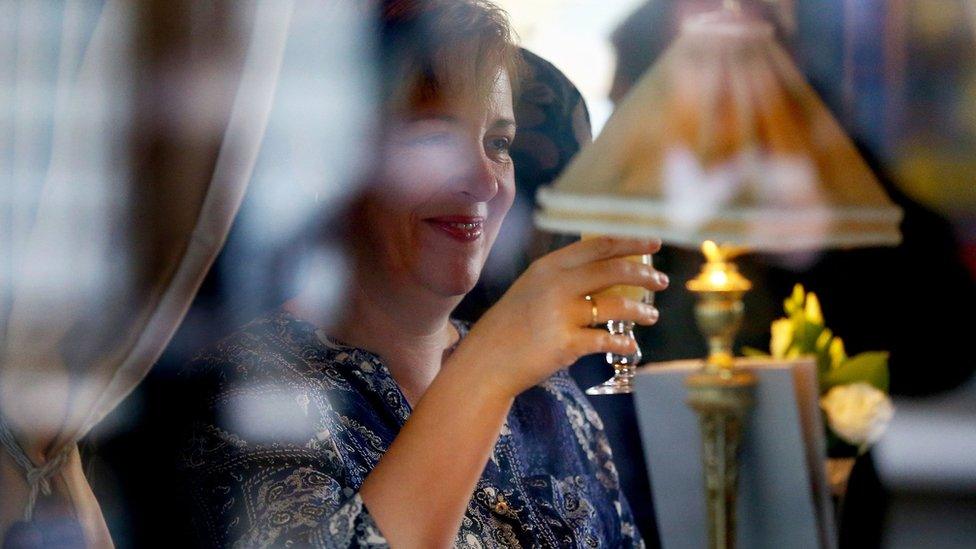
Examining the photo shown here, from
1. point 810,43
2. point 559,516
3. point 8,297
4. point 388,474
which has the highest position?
point 810,43

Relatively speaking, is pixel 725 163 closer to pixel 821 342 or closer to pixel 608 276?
pixel 608 276

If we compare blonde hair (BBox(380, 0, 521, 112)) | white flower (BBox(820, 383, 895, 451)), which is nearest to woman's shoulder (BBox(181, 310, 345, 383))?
blonde hair (BBox(380, 0, 521, 112))

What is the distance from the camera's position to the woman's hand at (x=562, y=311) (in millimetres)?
760

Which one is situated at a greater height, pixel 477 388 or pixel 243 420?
pixel 477 388

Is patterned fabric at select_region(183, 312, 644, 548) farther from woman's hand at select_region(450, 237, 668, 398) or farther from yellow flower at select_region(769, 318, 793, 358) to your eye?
yellow flower at select_region(769, 318, 793, 358)

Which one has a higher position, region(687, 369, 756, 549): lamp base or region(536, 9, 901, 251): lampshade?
region(536, 9, 901, 251): lampshade

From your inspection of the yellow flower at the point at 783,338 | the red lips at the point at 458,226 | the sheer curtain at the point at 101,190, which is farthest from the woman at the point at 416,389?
the yellow flower at the point at 783,338

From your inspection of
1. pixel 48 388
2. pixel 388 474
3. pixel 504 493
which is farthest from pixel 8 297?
pixel 504 493

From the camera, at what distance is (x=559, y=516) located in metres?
1.26

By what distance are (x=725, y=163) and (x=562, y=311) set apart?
177mm

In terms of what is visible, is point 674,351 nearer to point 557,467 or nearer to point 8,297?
point 557,467

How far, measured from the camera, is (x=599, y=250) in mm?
771

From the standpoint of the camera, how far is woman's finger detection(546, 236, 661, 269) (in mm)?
→ 764

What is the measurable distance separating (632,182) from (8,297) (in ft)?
2.18
